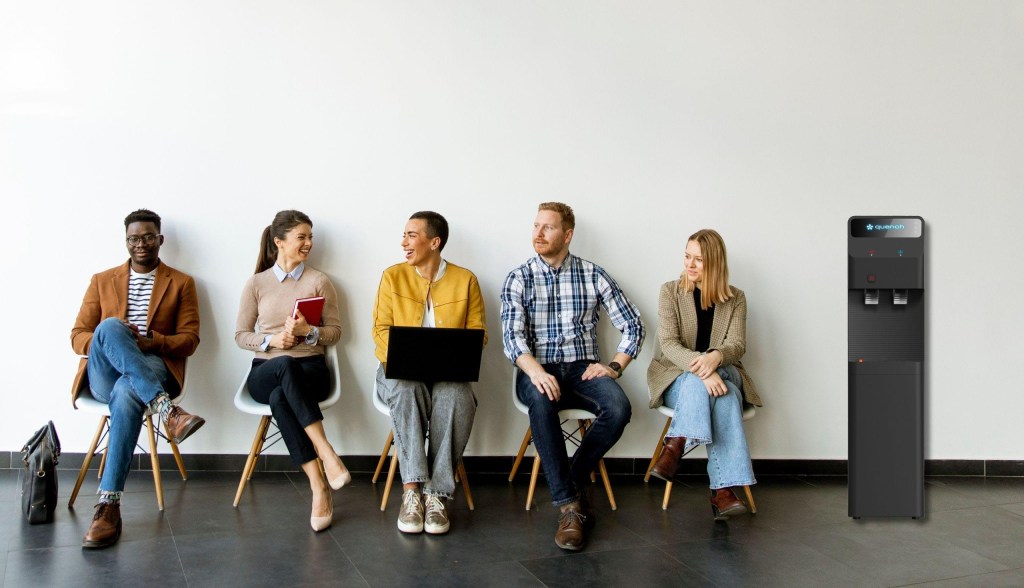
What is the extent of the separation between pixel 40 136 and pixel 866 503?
413 centimetres

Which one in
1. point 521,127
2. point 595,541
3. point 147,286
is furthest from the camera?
point 521,127

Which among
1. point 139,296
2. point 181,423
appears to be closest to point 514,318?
point 181,423

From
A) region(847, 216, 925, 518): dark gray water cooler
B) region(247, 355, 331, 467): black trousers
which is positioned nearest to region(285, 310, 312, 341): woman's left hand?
region(247, 355, 331, 467): black trousers

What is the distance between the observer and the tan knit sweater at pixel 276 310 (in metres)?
3.86

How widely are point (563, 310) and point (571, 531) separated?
1.12m

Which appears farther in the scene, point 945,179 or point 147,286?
point 945,179

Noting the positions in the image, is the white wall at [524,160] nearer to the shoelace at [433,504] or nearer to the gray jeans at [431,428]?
the gray jeans at [431,428]

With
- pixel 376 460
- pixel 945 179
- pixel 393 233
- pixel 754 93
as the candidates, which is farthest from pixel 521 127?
pixel 945 179

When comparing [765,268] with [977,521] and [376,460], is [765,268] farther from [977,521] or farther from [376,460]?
[376,460]

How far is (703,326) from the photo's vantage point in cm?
391

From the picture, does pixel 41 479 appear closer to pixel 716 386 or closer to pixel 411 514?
pixel 411 514

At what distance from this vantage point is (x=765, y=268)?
432 cm

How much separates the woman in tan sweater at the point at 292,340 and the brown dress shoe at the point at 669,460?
1.31 m

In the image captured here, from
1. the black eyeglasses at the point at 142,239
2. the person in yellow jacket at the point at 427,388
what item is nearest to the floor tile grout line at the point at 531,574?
the person in yellow jacket at the point at 427,388
